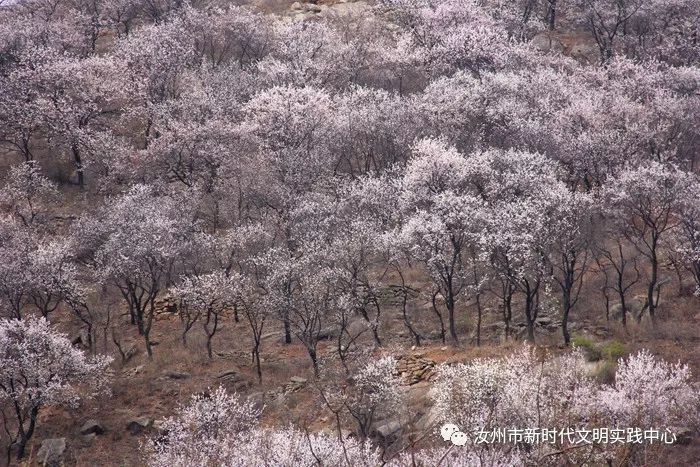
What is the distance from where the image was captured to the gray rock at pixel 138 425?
107 ft

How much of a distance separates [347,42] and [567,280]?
142 ft

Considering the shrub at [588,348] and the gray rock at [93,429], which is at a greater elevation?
the shrub at [588,348]

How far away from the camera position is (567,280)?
116ft

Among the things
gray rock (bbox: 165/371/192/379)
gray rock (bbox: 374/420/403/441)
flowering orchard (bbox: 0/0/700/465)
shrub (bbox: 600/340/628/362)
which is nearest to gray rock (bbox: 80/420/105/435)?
flowering orchard (bbox: 0/0/700/465)

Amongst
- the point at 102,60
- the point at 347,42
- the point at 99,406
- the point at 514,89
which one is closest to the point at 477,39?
the point at 514,89

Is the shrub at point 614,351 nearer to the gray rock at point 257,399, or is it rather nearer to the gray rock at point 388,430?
the gray rock at point 388,430

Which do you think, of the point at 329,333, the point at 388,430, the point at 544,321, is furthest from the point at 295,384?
the point at 544,321

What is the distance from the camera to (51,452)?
31.0 meters

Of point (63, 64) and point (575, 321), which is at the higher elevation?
point (63, 64)

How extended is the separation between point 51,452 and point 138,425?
12.2 feet

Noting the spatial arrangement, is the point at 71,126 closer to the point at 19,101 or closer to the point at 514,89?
the point at 19,101

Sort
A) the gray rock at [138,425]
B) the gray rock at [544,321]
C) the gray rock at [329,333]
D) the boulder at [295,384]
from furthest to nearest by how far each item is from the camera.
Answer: the gray rock at [329,333], the gray rock at [544,321], the boulder at [295,384], the gray rock at [138,425]

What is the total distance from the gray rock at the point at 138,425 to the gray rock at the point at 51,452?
2.81 m

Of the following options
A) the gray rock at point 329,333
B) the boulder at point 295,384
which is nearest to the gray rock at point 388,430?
the boulder at point 295,384
